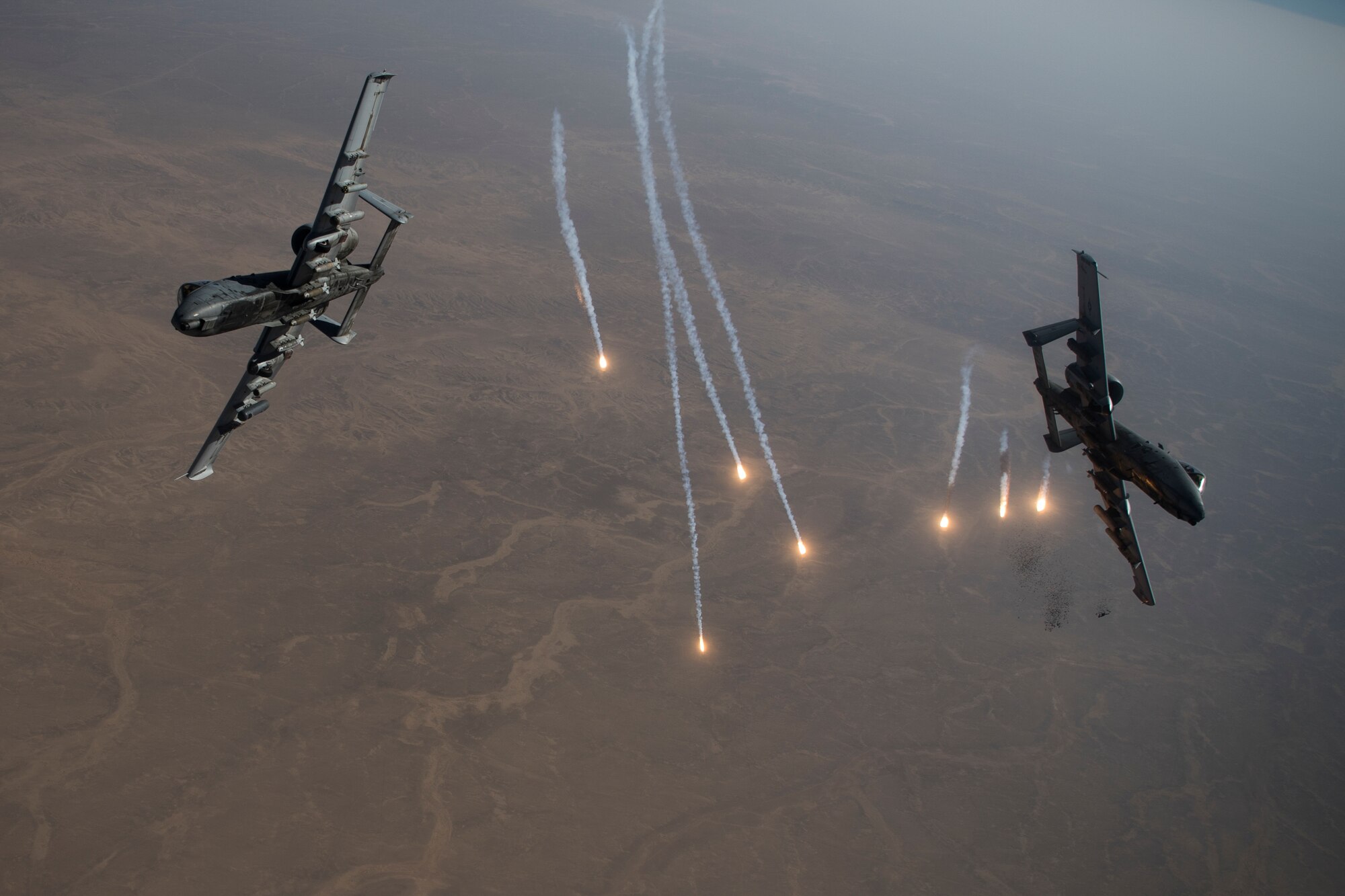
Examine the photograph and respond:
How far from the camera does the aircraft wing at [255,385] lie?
2786 cm

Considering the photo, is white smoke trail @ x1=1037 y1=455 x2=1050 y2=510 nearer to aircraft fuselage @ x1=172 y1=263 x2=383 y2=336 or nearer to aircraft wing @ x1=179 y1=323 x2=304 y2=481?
aircraft fuselage @ x1=172 y1=263 x2=383 y2=336

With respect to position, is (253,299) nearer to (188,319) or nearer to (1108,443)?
(188,319)

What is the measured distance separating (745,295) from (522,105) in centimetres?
5640

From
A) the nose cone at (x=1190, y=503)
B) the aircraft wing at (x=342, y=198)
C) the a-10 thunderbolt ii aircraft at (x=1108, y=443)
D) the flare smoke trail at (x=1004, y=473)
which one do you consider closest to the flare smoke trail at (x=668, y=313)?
the flare smoke trail at (x=1004, y=473)

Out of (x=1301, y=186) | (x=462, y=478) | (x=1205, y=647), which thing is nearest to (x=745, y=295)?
(x=462, y=478)

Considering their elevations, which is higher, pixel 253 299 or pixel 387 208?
pixel 387 208

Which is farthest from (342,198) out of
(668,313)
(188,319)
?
(668,313)

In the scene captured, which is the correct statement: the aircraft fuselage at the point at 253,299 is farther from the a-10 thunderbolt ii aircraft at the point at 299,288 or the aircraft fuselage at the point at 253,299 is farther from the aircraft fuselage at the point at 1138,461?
the aircraft fuselage at the point at 1138,461

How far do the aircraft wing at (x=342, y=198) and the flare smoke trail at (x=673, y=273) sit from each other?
39.2 meters

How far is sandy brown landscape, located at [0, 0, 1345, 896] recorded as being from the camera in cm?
3691

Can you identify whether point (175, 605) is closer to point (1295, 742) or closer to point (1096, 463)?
point (1096, 463)

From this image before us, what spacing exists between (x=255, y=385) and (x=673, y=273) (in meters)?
63.9

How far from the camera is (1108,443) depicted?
3167cm

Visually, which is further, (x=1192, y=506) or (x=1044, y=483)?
(x=1044, y=483)
